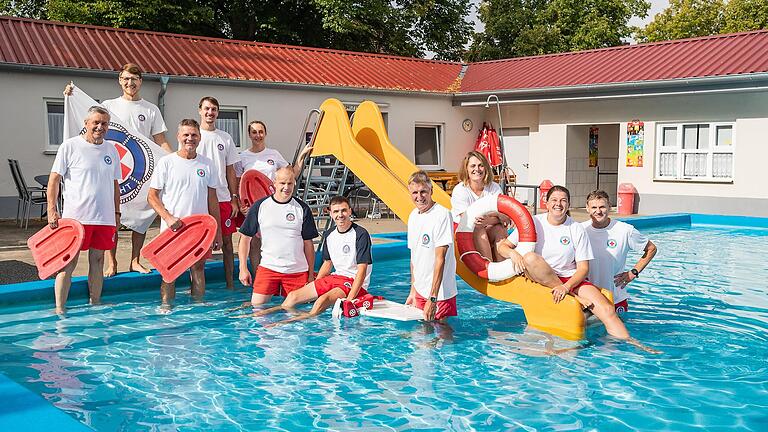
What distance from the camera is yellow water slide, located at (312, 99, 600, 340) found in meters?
6.12

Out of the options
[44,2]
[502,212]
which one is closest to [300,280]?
[502,212]

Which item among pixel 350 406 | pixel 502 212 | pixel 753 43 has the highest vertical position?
pixel 753 43

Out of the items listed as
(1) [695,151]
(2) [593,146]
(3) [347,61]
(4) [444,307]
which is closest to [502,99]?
(2) [593,146]

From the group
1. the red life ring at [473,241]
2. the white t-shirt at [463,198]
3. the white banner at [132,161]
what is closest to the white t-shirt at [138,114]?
the white banner at [132,161]

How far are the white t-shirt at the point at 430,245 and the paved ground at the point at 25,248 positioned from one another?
372 centimetres

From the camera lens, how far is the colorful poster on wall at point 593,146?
1922 cm

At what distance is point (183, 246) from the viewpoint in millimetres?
6965

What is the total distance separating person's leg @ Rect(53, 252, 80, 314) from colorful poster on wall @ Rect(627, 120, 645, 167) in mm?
13662

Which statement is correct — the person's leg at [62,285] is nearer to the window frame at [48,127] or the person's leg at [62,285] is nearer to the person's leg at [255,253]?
the person's leg at [255,253]

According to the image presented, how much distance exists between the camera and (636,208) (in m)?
17.4

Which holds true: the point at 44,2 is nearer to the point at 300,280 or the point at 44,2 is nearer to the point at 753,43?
the point at 753,43

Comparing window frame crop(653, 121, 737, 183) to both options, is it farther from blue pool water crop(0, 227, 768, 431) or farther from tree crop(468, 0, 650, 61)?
tree crop(468, 0, 650, 61)

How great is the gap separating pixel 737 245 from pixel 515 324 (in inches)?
277

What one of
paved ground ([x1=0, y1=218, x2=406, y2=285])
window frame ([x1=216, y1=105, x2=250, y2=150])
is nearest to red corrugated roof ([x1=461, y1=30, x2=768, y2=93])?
window frame ([x1=216, y1=105, x2=250, y2=150])
